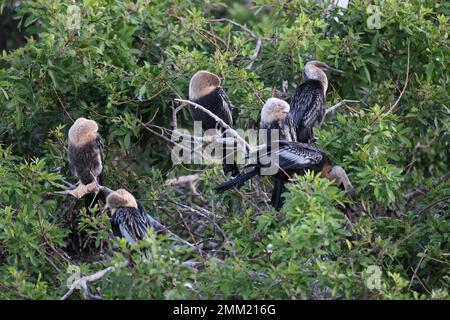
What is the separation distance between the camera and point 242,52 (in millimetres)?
7344

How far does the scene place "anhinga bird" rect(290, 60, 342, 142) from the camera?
7.12 meters

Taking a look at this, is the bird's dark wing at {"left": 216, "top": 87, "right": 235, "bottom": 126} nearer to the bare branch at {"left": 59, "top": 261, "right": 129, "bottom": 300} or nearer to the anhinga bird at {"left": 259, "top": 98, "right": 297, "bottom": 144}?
the anhinga bird at {"left": 259, "top": 98, "right": 297, "bottom": 144}

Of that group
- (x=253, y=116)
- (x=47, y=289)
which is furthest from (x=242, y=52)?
(x=47, y=289)

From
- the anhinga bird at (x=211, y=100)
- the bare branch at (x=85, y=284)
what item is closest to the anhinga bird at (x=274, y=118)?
the anhinga bird at (x=211, y=100)

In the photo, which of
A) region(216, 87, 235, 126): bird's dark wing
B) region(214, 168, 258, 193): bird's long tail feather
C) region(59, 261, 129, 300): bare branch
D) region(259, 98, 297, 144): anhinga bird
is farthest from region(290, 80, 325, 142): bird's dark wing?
region(59, 261, 129, 300): bare branch

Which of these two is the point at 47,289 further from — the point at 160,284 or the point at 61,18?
the point at 61,18

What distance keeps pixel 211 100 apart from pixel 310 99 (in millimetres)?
768

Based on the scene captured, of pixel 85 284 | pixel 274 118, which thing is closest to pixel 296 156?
pixel 274 118

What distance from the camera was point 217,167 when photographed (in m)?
6.39

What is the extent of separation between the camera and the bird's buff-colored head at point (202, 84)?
276 inches

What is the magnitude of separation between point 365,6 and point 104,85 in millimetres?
2143

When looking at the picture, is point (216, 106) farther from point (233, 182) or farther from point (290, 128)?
point (233, 182)

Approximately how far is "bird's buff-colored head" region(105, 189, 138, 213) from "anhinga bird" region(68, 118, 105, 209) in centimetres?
40

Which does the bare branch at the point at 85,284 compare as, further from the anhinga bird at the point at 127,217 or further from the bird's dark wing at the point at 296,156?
the bird's dark wing at the point at 296,156
